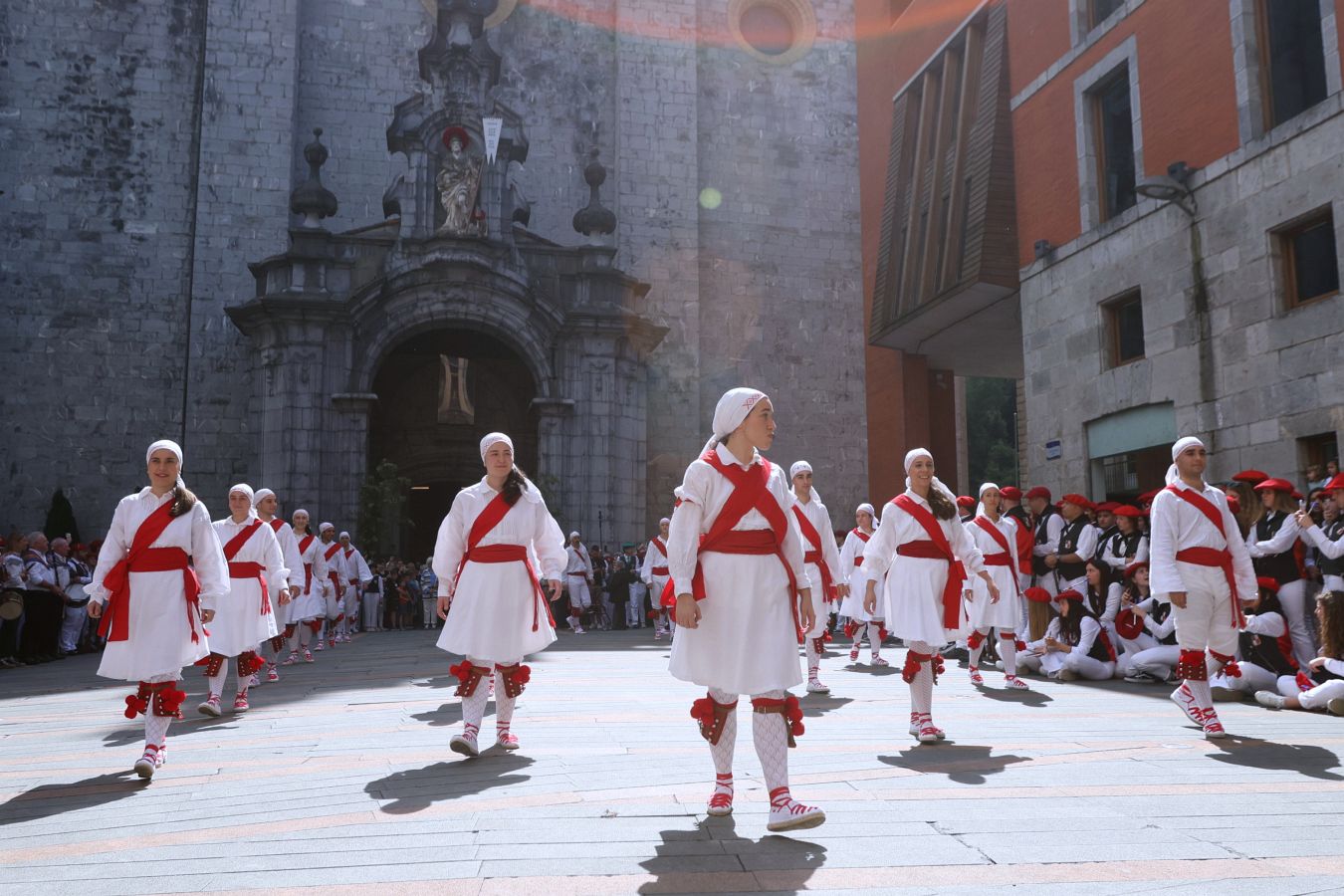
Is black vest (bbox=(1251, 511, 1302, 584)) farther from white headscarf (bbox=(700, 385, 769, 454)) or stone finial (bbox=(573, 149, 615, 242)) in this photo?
stone finial (bbox=(573, 149, 615, 242))

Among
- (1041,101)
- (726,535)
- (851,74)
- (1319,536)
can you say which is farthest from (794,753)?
(851,74)

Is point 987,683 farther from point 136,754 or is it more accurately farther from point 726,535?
point 136,754

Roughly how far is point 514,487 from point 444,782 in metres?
2.23

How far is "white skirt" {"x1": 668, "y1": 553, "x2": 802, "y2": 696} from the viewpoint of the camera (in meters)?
5.31

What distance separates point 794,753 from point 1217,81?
→ 1286 centimetres

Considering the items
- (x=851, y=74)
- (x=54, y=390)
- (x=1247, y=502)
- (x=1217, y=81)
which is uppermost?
(x=851, y=74)

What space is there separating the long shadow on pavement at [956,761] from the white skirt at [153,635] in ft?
15.3

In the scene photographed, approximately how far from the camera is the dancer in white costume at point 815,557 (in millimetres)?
10320

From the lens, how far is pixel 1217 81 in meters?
15.3

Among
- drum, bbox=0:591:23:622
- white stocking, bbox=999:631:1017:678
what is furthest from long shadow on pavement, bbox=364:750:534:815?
drum, bbox=0:591:23:622

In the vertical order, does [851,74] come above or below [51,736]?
above

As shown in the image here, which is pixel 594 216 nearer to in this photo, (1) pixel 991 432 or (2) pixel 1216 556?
(2) pixel 1216 556

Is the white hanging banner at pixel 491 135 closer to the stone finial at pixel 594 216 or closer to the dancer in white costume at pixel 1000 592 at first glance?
the stone finial at pixel 594 216

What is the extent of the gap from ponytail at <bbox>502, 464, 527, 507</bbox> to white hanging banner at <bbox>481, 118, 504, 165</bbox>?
792 inches
